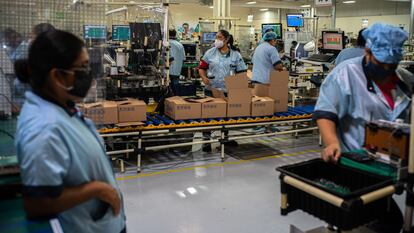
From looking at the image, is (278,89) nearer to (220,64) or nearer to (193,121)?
(220,64)

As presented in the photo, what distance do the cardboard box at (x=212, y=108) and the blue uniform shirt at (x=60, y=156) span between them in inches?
138

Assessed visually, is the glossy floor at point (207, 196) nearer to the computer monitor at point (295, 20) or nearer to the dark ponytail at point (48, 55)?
the dark ponytail at point (48, 55)

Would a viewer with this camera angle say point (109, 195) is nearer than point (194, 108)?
Yes

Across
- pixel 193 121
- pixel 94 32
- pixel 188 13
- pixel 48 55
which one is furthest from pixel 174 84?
pixel 188 13

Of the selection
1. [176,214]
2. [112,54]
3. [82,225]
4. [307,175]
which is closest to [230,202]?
[176,214]

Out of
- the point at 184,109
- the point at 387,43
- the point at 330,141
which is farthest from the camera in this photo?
the point at 184,109

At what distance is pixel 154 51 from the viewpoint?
546 cm

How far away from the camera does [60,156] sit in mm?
1287

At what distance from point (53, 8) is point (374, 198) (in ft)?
7.39

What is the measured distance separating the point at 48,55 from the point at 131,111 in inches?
131

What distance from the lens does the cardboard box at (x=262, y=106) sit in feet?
17.2

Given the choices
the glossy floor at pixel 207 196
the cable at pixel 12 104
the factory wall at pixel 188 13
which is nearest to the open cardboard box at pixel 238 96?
the glossy floor at pixel 207 196

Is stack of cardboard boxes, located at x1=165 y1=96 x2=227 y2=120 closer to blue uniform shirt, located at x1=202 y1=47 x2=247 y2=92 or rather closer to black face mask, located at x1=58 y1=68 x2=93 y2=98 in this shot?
blue uniform shirt, located at x1=202 y1=47 x2=247 y2=92

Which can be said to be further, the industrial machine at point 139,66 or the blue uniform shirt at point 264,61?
the blue uniform shirt at point 264,61
